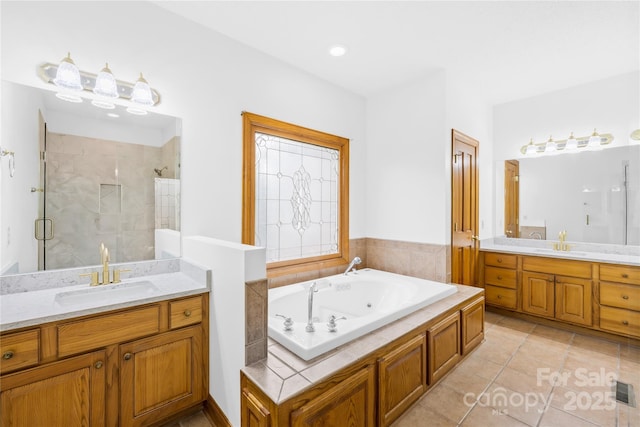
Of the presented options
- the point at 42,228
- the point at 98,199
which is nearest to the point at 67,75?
the point at 98,199

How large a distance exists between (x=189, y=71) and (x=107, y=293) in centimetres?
167

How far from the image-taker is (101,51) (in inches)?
71.2

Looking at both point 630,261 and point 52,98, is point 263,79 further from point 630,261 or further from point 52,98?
point 630,261

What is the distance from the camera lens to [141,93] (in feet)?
6.18

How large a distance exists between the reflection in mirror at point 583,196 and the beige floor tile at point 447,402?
2644mm

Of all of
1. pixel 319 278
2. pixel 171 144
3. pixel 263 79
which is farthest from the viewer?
pixel 319 278

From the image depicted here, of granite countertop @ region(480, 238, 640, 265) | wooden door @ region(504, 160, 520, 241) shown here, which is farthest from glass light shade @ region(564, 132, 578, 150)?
granite countertop @ region(480, 238, 640, 265)

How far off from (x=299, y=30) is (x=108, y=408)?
9.13 feet

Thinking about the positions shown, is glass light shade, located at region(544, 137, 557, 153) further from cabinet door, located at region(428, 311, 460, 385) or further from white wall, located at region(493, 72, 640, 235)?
cabinet door, located at region(428, 311, 460, 385)

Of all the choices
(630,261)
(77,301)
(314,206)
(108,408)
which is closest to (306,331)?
(108,408)

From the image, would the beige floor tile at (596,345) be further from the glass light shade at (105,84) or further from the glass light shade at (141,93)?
the glass light shade at (105,84)

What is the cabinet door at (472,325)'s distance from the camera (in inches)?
93.9

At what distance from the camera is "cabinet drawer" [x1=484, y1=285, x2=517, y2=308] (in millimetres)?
3318

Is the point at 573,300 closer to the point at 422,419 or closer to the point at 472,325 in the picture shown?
the point at 472,325
